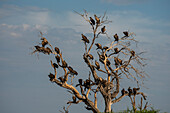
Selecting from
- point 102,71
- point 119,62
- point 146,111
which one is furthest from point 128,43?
point 146,111

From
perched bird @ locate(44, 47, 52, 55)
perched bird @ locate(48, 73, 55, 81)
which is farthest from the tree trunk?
perched bird @ locate(44, 47, 52, 55)

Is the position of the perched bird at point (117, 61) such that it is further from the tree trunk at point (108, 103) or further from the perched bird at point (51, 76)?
the perched bird at point (51, 76)

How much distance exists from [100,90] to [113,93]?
0.60m

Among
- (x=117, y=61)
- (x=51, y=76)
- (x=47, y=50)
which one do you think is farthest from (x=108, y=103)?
(x=47, y=50)

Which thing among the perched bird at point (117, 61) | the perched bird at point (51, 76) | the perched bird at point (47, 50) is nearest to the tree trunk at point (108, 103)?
the perched bird at point (117, 61)

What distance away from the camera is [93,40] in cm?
1073

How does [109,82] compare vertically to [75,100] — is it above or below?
above

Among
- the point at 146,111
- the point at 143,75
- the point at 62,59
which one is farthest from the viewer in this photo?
the point at 143,75

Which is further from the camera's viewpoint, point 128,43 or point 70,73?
→ point 128,43

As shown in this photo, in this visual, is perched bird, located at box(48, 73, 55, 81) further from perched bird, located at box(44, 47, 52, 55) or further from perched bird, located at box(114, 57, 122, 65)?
perched bird, located at box(114, 57, 122, 65)

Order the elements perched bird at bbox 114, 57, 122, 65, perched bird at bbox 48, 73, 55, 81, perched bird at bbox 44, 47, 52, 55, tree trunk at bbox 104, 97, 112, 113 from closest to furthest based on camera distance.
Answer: perched bird at bbox 48, 73, 55, 81 < perched bird at bbox 44, 47, 52, 55 < tree trunk at bbox 104, 97, 112, 113 < perched bird at bbox 114, 57, 122, 65

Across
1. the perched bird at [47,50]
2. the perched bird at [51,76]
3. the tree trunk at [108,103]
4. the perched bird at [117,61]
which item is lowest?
the tree trunk at [108,103]

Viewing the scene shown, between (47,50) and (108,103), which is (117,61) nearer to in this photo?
(108,103)

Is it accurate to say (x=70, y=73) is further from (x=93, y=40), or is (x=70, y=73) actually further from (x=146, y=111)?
(x=146, y=111)
